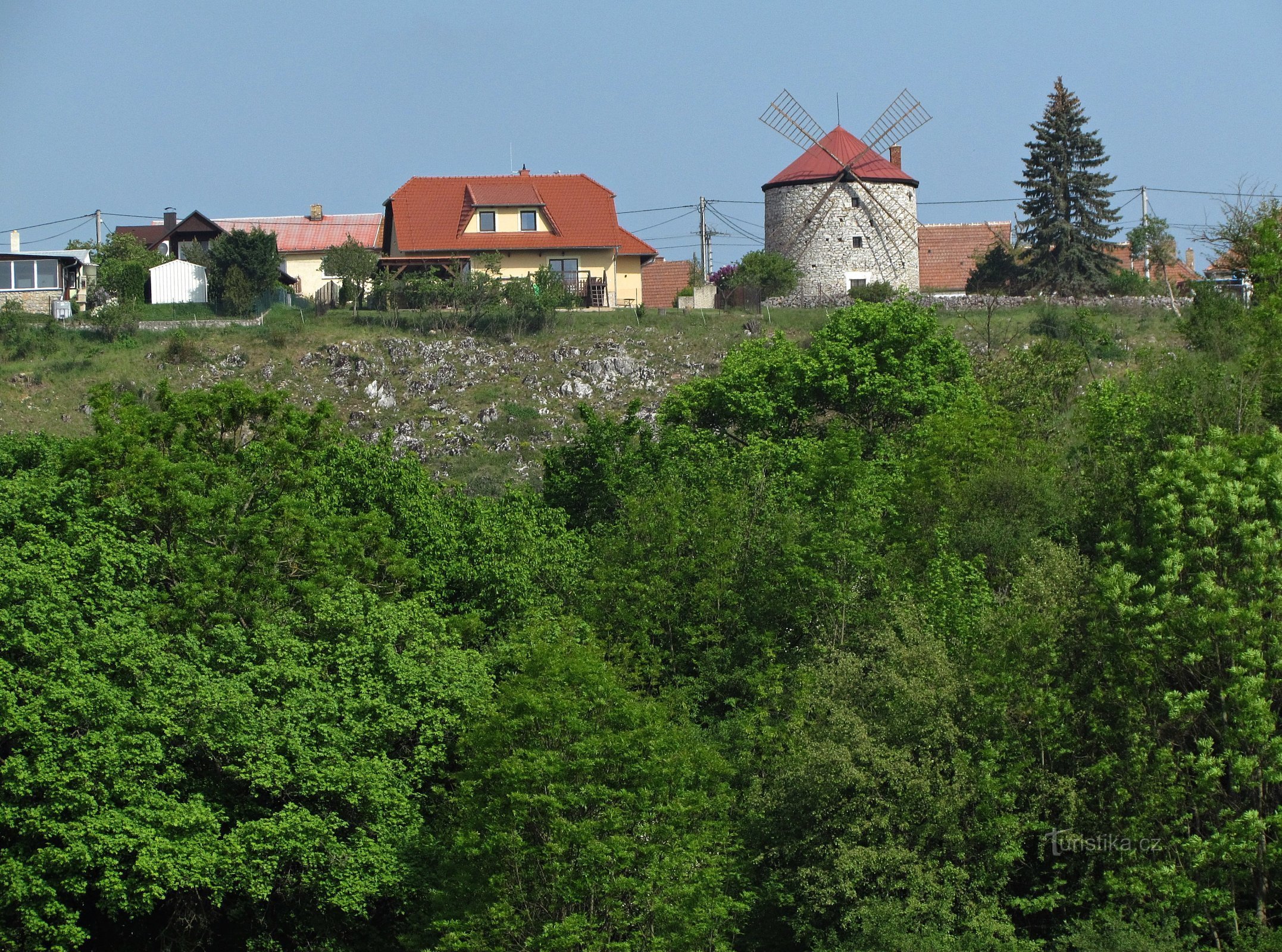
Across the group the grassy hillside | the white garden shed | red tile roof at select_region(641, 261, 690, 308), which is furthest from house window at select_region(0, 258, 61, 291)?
red tile roof at select_region(641, 261, 690, 308)

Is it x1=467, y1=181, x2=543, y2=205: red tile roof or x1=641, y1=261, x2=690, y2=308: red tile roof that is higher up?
x1=467, y1=181, x2=543, y2=205: red tile roof

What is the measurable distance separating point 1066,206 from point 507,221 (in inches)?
964

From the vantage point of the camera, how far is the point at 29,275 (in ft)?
242

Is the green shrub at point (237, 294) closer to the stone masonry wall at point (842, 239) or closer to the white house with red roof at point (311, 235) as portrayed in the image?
the white house with red roof at point (311, 235)

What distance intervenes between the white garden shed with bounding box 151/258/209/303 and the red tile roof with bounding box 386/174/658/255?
8596 millimetres

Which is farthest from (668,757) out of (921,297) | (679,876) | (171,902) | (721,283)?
(721,283)

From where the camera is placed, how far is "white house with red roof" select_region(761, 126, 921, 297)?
7531 cm

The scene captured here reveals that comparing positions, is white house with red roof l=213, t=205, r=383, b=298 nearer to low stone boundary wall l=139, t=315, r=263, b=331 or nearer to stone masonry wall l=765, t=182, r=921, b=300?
low stone boundary wall l=139, t=315, r=263, b=331

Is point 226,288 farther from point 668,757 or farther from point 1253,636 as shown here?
point 1253,636

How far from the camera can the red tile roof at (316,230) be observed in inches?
3228

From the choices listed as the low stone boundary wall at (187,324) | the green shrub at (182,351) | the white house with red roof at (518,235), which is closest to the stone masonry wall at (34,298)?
the low stone boundary wall at (187,324)

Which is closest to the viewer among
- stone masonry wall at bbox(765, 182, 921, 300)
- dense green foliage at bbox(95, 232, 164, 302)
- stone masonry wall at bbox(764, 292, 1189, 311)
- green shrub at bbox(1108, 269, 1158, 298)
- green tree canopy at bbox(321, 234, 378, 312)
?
stone masonry wall at bbox(764, 292, 1189, 311)

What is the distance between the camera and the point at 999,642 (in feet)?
95.8

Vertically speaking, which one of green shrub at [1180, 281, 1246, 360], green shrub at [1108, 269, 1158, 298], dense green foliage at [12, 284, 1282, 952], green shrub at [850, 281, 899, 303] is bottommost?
dense green foliage at [12, 284, 1282, 952]
